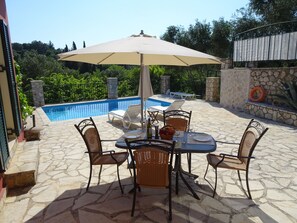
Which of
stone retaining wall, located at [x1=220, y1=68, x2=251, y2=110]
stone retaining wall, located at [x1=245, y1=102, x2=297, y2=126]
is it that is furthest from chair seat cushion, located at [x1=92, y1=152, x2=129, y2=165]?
stone retaining wall, located at [x1=220, y1=68, x2=251, y2=110]

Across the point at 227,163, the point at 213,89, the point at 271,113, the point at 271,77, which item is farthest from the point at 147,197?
the point at 213,89

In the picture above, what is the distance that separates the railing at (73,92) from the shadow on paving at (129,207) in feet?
33.5

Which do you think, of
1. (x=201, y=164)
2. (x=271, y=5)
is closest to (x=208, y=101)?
(x=271, y=5)

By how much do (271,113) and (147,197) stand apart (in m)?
6.85

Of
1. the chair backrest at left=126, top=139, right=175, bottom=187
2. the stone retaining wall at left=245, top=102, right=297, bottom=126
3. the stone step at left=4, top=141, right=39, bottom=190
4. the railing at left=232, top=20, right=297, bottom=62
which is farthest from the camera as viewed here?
the railing at left=232, top=20, right=297, bottom=62

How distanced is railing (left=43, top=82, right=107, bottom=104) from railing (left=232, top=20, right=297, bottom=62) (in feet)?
27.7

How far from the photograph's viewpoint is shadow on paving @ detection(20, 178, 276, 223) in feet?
8.95

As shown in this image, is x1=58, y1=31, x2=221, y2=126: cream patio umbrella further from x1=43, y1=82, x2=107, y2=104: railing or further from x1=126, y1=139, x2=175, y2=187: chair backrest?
x1=43, y1=82, x2=107, y2=104: railing

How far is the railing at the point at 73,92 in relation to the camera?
40.7 ft

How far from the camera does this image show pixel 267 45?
8.65 meters

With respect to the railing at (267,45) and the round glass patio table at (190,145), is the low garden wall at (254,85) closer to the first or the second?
the railing at (267,45)

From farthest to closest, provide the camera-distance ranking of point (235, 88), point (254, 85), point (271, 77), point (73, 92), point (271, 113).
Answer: point (73, 92), point (235, 88), point (254, 85), point (271, 77), point (271, 113)

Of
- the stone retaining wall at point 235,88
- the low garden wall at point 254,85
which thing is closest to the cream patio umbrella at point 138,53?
the low garden wall at point 254,85

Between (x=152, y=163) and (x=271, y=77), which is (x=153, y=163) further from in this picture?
(x=271, y=77)
